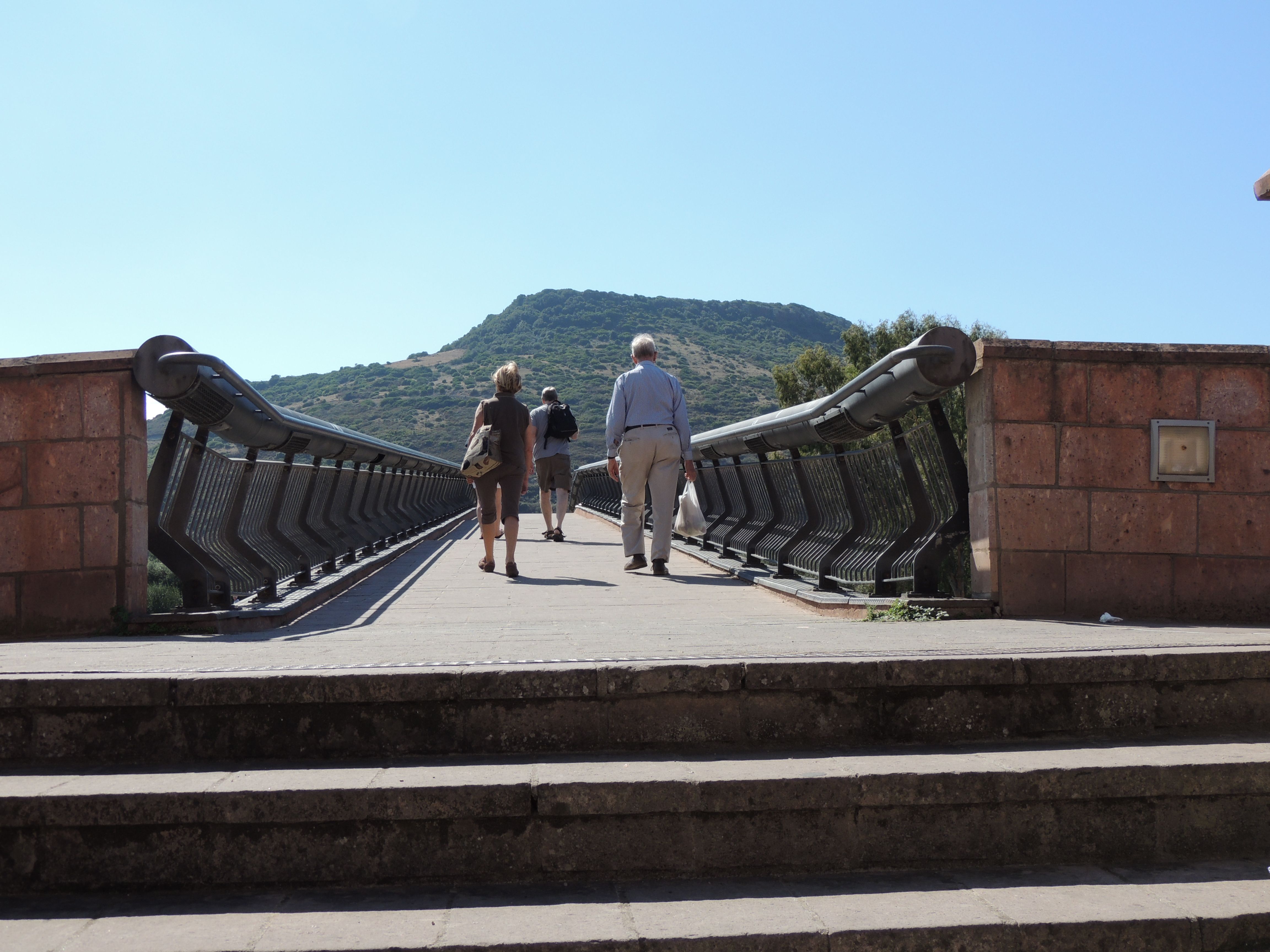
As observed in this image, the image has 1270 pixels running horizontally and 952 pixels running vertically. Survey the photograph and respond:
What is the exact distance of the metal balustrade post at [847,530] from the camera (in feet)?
22.4

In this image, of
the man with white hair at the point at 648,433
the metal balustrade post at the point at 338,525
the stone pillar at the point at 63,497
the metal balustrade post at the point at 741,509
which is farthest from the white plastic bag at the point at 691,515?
the stone pillar at the point at 63,497

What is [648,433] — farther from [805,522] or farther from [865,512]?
[865,512]

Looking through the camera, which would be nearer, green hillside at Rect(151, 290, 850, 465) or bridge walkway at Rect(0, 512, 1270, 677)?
bridge walkway at Rect(0, 512, 1270, 677)

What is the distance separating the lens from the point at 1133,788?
2.97 metres

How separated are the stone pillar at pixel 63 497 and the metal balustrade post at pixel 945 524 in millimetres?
3993

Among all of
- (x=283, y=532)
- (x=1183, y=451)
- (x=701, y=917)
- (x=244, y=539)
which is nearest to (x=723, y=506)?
(x=283, y=532)

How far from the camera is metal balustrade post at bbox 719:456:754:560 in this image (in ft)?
32.9

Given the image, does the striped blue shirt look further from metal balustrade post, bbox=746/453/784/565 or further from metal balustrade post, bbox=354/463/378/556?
metal balustrade post, bbox=354/463/378/556

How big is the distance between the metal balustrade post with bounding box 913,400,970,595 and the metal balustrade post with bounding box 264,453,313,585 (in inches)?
167

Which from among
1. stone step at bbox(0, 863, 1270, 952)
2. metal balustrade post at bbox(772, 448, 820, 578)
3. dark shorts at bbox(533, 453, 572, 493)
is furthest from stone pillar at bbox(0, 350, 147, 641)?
dark shorts at bbox(533, 453, 572, 493)

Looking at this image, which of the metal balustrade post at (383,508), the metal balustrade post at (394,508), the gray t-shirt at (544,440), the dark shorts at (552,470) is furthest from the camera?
the metal balustrade post at (394,508)

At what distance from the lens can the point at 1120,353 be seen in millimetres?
5211

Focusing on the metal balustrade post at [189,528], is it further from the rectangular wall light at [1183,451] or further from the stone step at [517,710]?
the rectangular wall light at [1183,451]

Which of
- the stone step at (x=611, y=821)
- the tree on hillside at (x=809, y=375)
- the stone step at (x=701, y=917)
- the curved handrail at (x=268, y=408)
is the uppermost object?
the tree on hillside at (x=809, y=375)
